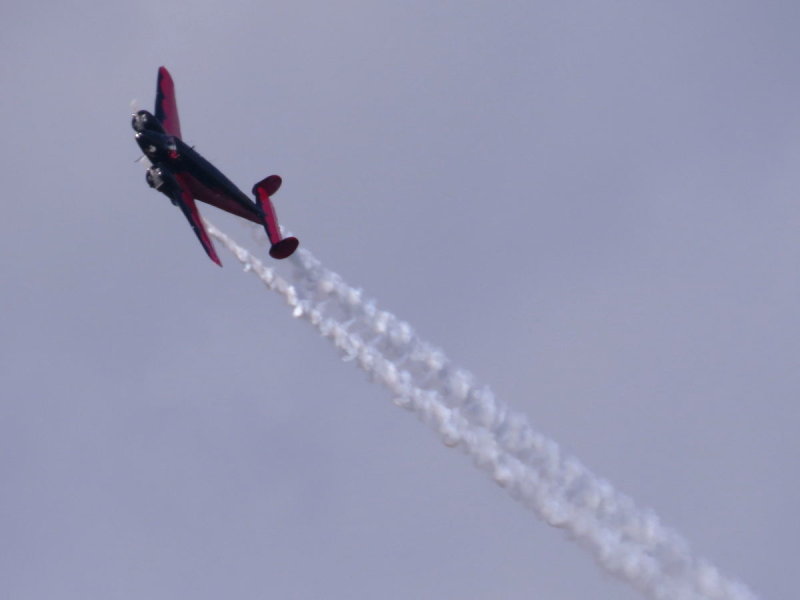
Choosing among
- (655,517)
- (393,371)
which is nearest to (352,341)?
(393,371)

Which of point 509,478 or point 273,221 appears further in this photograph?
point 273,221

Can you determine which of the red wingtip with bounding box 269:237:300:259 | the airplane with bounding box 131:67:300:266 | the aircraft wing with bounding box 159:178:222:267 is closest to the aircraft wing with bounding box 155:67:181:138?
the airplane with bounding box 131:67:300:266

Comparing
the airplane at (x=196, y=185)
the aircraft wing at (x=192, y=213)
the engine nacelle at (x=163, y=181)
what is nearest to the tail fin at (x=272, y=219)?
the airplane at (x=196, y=185)

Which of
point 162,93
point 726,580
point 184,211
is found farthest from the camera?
point 162,93

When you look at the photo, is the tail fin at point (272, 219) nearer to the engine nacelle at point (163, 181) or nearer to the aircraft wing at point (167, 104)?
the engine nacelle at point (163, 181)

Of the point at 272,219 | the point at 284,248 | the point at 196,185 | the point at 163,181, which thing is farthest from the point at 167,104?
the point at 284,248

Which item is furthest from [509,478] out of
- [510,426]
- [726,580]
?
[726,580]

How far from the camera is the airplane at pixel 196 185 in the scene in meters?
51.0

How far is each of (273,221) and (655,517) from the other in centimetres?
2050

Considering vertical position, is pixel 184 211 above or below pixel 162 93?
below

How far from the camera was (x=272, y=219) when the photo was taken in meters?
53.0

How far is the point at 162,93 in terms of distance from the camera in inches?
2259

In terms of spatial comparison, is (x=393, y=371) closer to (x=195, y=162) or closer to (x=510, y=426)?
(x=510, y=426)

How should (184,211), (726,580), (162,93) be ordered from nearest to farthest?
(726,580), (184,211), (162,93)
